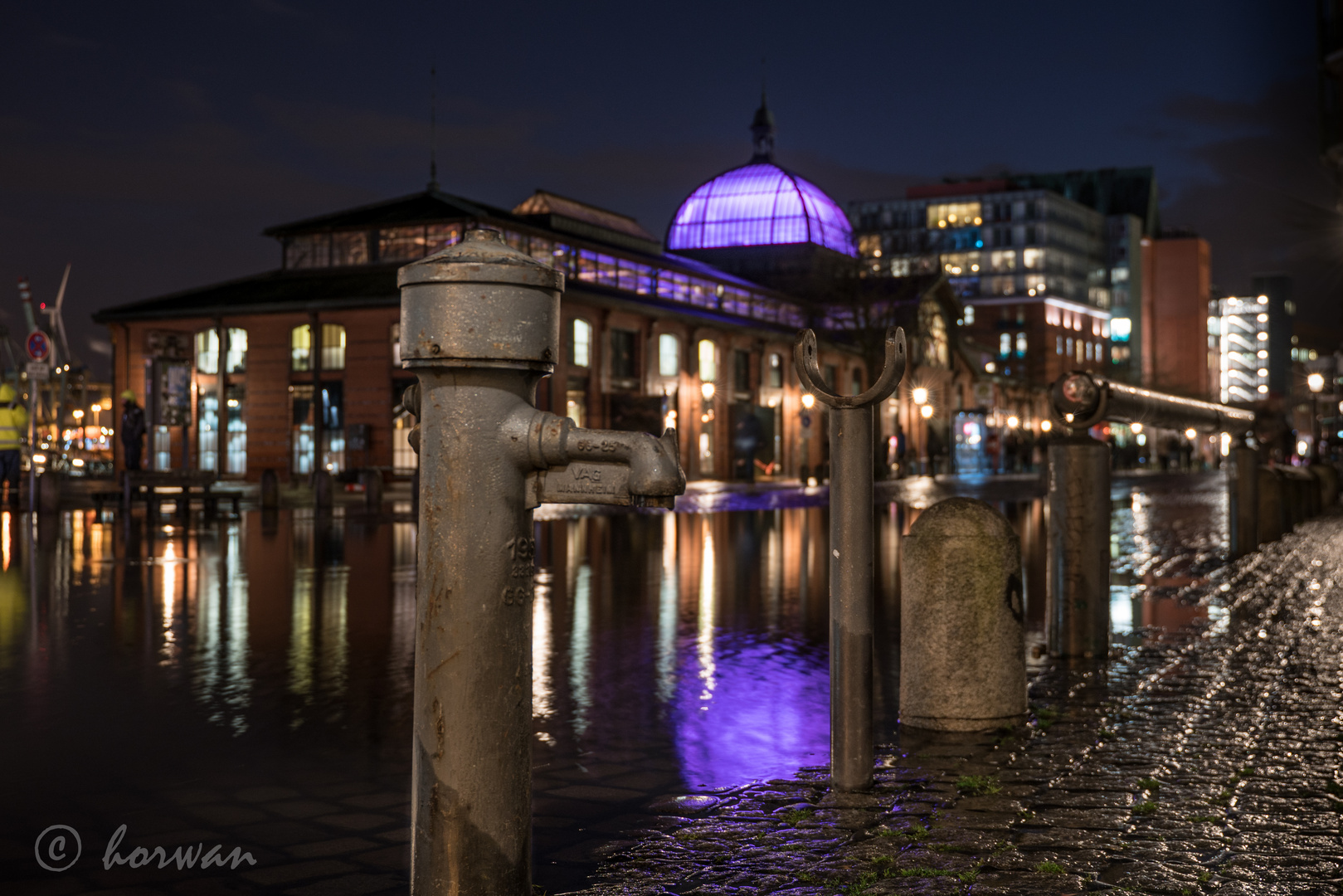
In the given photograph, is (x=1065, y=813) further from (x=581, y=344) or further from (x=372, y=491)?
(x=581, y=344)

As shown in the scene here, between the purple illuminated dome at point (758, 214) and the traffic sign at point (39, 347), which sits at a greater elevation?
the purple illuminated dome at point (758, 214)

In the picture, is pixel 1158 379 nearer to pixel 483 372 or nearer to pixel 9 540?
pixel 9 540

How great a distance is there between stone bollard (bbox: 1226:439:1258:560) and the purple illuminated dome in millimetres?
53312

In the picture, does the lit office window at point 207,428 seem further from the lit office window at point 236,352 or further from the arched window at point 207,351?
the lit office window at point 236,352

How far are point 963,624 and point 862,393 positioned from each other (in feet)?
5.21

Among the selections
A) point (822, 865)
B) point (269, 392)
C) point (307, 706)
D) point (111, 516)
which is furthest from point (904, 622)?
point (269, 392)

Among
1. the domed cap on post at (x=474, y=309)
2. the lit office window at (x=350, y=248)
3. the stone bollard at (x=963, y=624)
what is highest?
the lit office window at (x=350, y=248)

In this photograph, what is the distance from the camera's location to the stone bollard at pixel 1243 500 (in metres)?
17.2

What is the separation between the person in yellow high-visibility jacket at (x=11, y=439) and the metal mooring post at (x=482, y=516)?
83.1 feet

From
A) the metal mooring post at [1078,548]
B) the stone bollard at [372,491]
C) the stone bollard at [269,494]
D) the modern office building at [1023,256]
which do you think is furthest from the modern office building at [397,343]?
the modern office building at [1023,256]

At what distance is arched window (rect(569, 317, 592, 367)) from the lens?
46.6 meters

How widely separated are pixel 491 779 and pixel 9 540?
18.0 metres

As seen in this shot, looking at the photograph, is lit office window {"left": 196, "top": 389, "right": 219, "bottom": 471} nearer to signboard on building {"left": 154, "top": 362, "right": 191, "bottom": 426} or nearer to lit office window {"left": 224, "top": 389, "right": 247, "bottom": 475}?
lit office window {"left": 224, "top": 389, "right": 247, "bottom": 475}

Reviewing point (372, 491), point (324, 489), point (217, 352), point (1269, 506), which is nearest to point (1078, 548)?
point (1269, 506)
